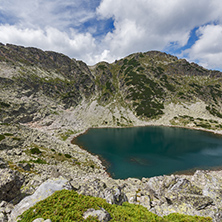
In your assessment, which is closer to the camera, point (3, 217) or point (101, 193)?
point (3, 217)

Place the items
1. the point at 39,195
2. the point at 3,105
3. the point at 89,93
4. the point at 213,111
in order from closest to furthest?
the point at 39,195
the point at 3,105
the point at 213,111
the point at 89,93

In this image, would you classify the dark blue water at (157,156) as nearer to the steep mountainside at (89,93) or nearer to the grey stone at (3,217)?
the grey stone at (3,217)

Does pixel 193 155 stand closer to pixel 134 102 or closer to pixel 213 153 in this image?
pixel 213 153

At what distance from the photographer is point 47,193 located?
1201 centimetres

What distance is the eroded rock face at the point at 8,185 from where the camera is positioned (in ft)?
41.5

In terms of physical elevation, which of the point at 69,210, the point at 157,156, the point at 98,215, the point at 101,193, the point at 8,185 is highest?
the point at 69,210

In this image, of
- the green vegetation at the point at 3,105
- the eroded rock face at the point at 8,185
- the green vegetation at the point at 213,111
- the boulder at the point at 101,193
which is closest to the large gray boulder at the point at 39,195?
the boulder at the point at 101,193

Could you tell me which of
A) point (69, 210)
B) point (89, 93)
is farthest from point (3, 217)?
point (89, 93)

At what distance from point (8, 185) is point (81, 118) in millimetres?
115457

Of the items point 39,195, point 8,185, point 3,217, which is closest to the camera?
point 3,217

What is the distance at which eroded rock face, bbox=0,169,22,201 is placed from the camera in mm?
12647

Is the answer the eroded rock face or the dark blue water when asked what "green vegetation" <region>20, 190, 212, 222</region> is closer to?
the eroded rock face

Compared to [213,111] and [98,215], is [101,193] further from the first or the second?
[213,111]

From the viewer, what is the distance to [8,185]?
13.2 meters
